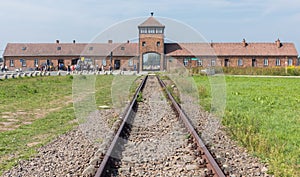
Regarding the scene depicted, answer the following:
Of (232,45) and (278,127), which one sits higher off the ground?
(232,45)

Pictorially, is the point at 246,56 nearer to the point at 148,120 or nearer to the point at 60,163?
the point at 148,120

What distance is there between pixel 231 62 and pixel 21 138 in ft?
240

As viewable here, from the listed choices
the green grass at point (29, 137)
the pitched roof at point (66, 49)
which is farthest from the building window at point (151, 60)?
the green grass at point (29, 137)

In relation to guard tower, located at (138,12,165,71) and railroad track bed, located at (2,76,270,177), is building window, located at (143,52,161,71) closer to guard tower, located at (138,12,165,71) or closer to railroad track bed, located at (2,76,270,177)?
guard tower, located at (138,12,165,71)

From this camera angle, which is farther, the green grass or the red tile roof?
the red tile roof

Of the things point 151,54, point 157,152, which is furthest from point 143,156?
point 151,54

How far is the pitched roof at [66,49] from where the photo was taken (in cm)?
8256

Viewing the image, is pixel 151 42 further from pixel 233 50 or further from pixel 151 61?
pixel 233 50

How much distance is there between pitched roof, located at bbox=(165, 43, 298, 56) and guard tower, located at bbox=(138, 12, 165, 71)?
7.14ft

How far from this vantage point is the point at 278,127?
10.1m

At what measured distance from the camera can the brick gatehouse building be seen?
78.5m

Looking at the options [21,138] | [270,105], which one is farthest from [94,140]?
[270,105]

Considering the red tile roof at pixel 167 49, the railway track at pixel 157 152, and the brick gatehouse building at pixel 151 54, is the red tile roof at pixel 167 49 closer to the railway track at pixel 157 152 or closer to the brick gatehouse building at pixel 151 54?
the brick gatehouse building at pixel 151 54

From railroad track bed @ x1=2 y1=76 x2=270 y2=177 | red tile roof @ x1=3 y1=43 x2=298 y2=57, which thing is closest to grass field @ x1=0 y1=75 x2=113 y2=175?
railroad track bed @ x1=2 y1=76 x2=270 y2=177
